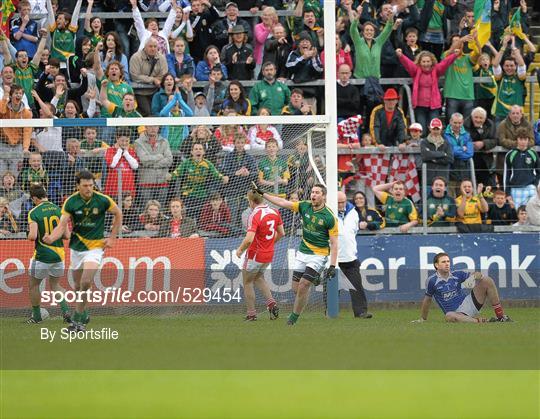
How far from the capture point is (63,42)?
23516mm

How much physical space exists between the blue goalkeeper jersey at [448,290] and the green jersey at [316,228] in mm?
1605

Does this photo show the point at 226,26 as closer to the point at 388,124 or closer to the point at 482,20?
the point at 388,124

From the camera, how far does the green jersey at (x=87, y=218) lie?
1684 cm

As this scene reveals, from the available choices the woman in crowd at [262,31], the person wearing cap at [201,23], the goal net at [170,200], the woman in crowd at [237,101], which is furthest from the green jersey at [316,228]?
the person wearing cap at [201,23]

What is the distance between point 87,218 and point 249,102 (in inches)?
236

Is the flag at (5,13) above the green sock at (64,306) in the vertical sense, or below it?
above

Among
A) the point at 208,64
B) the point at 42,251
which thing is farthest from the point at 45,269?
the point at 208,64

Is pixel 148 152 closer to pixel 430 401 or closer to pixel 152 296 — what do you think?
pixel 152 296

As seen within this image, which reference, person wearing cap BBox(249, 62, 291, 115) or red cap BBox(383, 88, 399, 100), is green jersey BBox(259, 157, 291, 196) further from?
red cap BBox(383, 88, 399, 100)

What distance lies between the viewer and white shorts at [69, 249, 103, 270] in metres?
16.9

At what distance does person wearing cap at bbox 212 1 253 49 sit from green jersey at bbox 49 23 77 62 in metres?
2.78

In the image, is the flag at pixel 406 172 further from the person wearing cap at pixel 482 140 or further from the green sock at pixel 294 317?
the green sock at pixel 294 317

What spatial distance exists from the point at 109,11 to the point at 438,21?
6640 millimetres

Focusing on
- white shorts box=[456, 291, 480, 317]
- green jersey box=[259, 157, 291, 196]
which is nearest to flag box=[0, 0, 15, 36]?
green jersey box=[259, 157, 291, 196]
